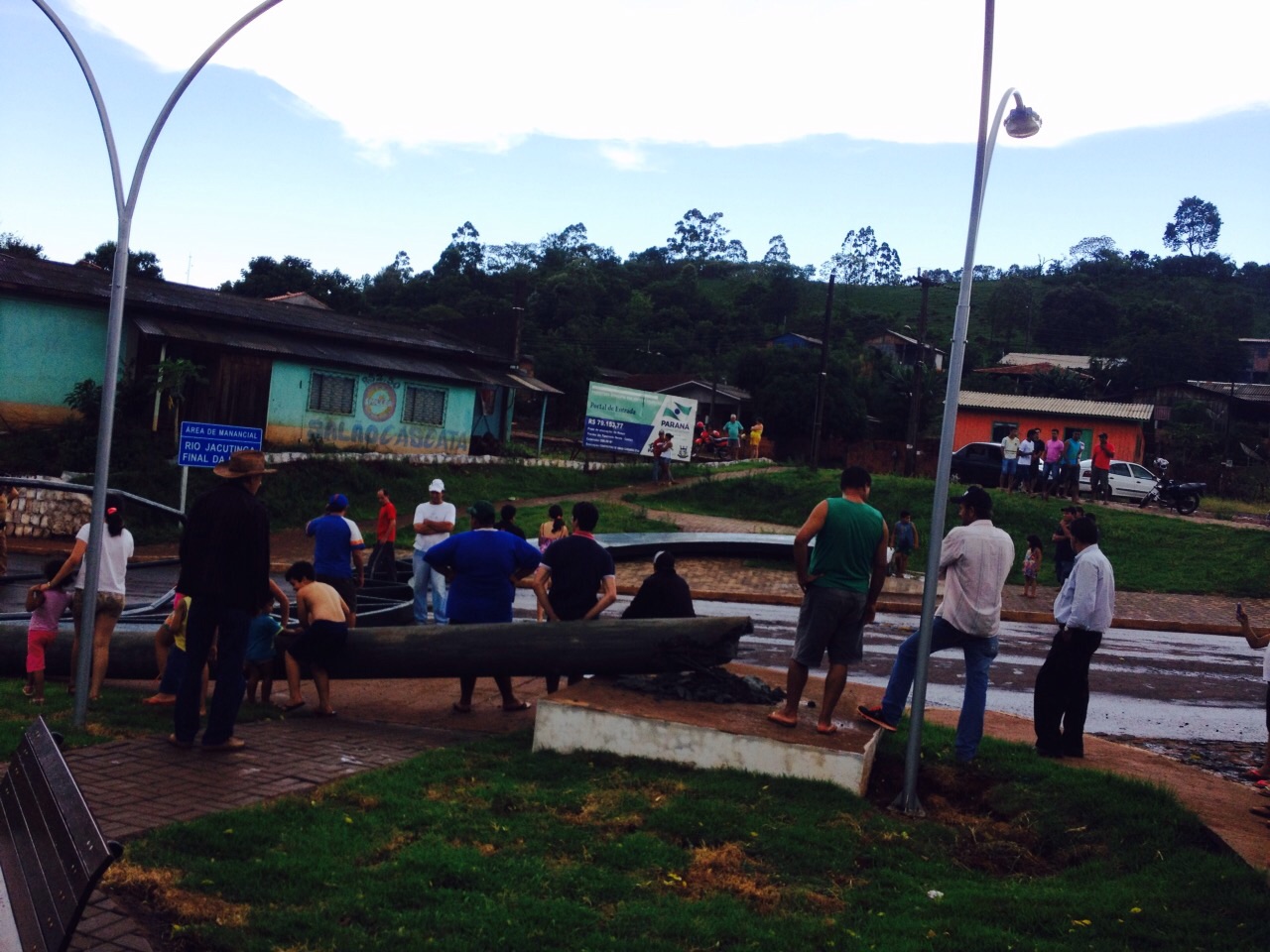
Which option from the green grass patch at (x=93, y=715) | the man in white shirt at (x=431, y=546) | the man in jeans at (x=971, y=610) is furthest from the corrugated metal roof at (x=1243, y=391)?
the green grass patch at (x=93, y=715)

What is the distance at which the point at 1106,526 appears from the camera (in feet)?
84.5

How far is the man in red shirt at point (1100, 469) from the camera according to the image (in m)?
29.5

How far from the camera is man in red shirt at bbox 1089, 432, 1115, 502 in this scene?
96.7 feet

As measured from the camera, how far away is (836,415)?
4638 cm

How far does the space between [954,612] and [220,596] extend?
4649 millimetres

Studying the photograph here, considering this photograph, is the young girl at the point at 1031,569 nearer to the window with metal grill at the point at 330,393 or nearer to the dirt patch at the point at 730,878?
the dirt patch at the point at 730,878

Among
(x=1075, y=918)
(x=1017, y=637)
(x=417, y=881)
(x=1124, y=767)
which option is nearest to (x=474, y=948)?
(x=417, y=881)

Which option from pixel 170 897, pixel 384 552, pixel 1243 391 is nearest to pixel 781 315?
pixel 1243 391

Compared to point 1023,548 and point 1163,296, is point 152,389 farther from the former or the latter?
point 1163,296

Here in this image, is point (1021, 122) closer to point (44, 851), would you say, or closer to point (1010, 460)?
point (44, 851)

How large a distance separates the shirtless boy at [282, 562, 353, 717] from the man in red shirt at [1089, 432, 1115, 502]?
24.9m

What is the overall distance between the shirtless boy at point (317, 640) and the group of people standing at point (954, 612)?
11.2ft

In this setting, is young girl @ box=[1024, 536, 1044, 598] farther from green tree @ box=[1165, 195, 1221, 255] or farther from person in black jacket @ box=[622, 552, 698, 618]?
green tree @ box=[1165, 195, 1221, 255]

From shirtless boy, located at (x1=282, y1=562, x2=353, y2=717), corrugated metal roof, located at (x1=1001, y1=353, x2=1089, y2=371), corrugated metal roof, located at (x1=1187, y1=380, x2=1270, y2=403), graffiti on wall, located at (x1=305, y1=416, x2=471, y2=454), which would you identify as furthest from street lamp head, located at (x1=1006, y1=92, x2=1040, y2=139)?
corrugated metal roof, located at (x1=1001, y1=353, x2=1089, y2=371)
